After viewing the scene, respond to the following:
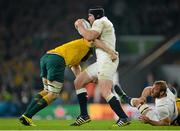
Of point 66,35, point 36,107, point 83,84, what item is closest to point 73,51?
point 83,84

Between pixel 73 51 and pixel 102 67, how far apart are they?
0.77 metres

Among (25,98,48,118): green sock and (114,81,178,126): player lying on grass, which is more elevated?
(25,98,48,118): green sock

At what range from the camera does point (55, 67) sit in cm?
1344

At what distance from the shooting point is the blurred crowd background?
1158 inches

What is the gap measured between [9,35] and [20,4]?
2.16 meters

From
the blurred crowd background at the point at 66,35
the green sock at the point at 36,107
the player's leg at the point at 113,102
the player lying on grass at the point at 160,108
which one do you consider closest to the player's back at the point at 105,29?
the player's leg at the point at 113,102

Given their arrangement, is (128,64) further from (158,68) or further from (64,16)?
(64,16)

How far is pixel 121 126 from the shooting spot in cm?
1305

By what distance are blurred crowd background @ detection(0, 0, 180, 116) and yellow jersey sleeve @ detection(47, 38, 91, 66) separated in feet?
41.6

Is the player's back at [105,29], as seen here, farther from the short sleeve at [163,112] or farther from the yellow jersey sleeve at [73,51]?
the short sleeve at [163,112]

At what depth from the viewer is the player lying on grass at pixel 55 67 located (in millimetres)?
13375

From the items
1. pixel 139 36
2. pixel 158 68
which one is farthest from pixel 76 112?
pixel 139 36

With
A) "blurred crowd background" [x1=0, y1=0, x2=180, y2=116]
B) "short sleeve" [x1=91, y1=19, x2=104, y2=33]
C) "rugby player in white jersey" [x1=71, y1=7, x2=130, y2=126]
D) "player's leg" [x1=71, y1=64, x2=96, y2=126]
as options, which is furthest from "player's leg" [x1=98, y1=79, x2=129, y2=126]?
"blurred crowd background" [x1=0, y1=0, x2=180, y2=116]

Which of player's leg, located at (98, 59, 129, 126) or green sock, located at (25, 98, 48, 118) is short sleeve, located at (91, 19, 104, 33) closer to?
player's leg, located at (98, 59, 129, 126)
